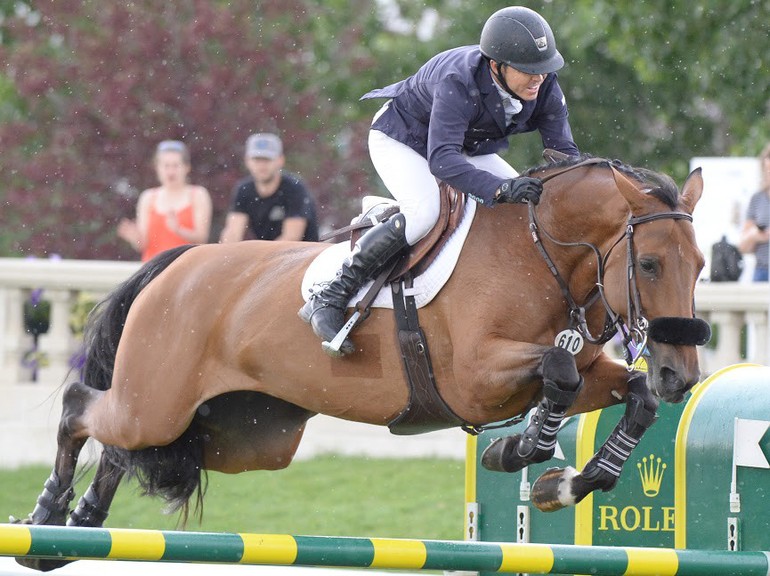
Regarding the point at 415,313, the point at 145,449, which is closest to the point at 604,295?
the point at 415,313

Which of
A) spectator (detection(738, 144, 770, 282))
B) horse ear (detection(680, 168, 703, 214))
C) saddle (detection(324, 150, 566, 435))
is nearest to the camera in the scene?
horse ear (detection(680, 168, 703, 214))

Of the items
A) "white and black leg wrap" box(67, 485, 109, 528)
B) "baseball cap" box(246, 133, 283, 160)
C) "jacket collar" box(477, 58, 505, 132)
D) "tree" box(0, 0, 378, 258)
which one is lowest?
"white and black leg wrap" box(67, 485, 109, 528)

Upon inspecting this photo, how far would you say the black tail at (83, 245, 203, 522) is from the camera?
5.67m

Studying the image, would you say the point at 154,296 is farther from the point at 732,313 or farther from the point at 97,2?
the point at 97,2

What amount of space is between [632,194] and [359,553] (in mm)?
Result: 1406

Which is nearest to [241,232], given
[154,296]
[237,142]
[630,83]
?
[154,296]

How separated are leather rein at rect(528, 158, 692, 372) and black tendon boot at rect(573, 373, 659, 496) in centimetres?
14

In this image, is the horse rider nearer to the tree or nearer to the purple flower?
the purple flower

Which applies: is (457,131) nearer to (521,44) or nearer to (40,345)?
(521,44)

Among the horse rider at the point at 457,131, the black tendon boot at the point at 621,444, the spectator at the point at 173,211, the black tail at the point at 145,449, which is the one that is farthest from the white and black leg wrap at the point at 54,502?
the spectator at the point at 173,211

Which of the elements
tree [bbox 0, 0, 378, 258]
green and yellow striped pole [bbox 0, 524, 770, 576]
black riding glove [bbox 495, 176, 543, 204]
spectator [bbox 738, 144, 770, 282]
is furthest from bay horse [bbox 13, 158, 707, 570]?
tree [bbox 0, 0, 378, 258]

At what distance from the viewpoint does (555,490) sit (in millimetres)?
4945

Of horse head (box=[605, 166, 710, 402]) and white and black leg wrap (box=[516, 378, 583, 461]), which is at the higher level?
horse head (box=[605, 166, 710, 402])

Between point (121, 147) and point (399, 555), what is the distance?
9493mm
